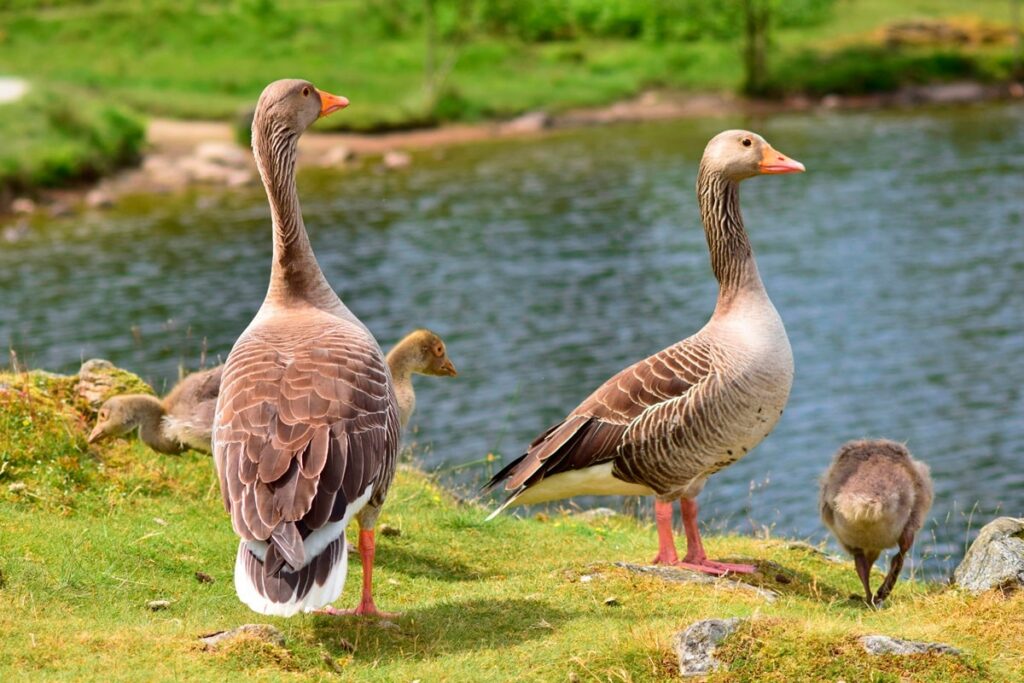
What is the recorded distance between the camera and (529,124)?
57562mm

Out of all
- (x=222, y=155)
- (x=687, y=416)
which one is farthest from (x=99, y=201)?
(x=687, y=416)

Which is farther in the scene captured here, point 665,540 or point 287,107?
point 665,540

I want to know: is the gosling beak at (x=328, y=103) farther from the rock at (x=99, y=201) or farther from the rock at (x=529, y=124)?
the rock at (x=529, y=124)

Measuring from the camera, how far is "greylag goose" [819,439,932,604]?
9055mm

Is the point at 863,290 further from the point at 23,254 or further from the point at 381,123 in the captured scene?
the point at 381,123

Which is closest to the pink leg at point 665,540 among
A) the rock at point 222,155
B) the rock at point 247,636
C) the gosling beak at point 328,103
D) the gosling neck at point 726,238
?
the gosling neck at point 726,238

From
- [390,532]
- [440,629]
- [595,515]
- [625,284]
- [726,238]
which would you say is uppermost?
[726,238]

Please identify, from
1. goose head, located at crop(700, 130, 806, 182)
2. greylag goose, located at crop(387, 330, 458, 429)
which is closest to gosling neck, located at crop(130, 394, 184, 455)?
greylag goose, located at crop(387, 330, 458, 429)

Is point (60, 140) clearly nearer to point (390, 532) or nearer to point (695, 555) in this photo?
point (390, 532)

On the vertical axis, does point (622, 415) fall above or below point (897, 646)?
above

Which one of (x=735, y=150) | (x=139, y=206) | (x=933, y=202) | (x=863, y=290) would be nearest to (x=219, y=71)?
(x=139, y=206)

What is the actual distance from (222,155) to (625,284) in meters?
23.1

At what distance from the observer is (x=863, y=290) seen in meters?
30.2

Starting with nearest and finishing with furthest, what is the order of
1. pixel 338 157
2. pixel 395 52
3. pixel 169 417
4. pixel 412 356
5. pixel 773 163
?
pixel 773 163
pixel 169 417
pixel 412 356
pixel 338 157
pixel 395 52
